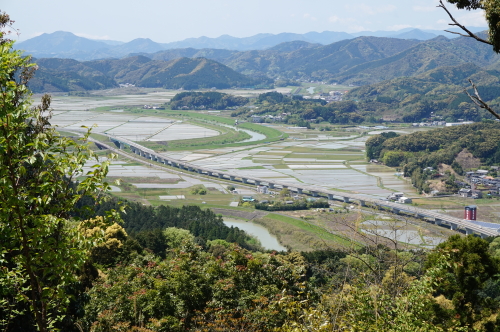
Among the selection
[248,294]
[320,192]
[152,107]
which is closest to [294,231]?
[320,192]

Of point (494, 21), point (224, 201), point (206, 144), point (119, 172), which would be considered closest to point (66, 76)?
point (206, 144)

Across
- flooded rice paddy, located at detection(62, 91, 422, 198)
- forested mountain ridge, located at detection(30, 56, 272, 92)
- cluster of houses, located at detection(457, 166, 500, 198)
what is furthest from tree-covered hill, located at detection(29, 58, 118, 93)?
cluster of houses, located at detection(457, 166, 500, 198)

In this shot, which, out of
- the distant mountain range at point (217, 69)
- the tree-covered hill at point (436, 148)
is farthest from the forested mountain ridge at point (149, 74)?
the tree-covered hill at point (436, 148)

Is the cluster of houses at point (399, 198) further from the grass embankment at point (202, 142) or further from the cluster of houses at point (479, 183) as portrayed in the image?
the grass embankment at point (202, 142)

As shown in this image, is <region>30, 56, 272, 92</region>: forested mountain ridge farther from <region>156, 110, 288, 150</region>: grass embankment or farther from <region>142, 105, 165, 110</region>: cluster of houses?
<region>156, 110, 288, 150</region>: grass embankment

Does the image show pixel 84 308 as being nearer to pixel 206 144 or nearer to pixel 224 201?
pixel 224 201

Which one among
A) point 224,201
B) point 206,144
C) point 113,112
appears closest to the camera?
point 224,201

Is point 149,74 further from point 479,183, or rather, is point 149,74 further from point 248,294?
point 248,294
